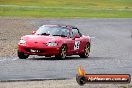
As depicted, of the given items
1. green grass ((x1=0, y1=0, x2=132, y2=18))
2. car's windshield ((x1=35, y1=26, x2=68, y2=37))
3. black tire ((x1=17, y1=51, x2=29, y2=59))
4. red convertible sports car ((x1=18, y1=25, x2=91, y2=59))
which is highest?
car's windshield ((x1=35, y1=26, x2=68, y2=37))

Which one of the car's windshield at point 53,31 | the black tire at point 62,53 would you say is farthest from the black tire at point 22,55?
the car's windshield at point 53,31

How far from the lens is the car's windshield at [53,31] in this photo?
24750 millimetres

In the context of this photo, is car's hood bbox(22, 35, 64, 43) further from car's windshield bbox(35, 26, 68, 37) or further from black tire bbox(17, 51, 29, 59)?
car's windshield bbox(35, 26, 68, 37)

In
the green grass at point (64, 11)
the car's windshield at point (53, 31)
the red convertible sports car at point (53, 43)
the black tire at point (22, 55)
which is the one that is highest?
the car's windshield at point (53, 31)

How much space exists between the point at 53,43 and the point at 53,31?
148 cm

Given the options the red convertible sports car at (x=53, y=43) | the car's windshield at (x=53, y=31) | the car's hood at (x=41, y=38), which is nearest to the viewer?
the red convertible sports car at (x=53, y=43)

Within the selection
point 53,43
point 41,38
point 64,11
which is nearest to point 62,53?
point 53,43

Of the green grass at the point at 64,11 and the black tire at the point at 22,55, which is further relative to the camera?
the green grass at the point at 64,11

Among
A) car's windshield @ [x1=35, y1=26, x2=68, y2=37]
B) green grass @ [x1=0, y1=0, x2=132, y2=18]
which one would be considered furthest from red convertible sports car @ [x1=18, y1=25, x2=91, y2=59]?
green grass @ [x1=0, y1=0, x2=132, y2=18]

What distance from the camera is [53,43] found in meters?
23.5

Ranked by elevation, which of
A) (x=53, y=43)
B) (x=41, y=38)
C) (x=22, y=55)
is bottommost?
(x=22, y=55)

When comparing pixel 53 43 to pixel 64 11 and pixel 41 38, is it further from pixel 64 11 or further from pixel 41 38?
pixel 64 11

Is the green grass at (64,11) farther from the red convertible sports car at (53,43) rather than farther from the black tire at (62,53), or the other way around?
the black tire at (62,53)

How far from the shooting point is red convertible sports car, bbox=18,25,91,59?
23.3 meters
